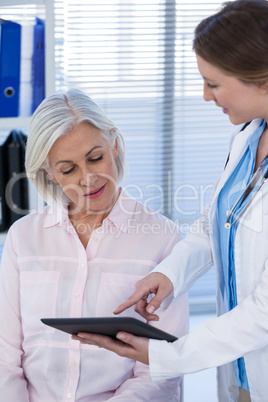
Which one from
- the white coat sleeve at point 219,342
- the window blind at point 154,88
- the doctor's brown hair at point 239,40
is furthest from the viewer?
the window blind at point 154,88

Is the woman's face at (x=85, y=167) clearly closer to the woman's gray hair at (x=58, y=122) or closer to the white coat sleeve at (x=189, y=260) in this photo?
the woman's gray hair at (x=58, y=122)

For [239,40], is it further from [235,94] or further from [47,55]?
[47,55]

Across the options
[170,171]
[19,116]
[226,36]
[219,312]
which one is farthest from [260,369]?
[170,171]

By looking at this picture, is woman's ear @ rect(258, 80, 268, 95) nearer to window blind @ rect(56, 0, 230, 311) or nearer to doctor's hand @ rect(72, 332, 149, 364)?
doctor's hand @ rect(72, 332, 149, 364)

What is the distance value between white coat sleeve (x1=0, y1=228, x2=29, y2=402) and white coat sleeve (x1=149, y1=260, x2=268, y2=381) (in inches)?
20.9

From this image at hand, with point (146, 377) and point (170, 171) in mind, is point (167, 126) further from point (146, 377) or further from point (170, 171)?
point (146, 377)

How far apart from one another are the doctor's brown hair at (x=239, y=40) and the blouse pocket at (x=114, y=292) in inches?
27.9

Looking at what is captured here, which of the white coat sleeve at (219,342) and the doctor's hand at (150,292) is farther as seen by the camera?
the doctor's hand at (150,292)

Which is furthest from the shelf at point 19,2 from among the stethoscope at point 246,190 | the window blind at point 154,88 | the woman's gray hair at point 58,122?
the stethoscope at point 246,190

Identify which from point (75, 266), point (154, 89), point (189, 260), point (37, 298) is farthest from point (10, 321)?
point (154, 89)

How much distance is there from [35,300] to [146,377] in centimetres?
39

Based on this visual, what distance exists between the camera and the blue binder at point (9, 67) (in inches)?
80.0

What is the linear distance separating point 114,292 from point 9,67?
94cm

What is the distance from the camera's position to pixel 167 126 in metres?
3.04
